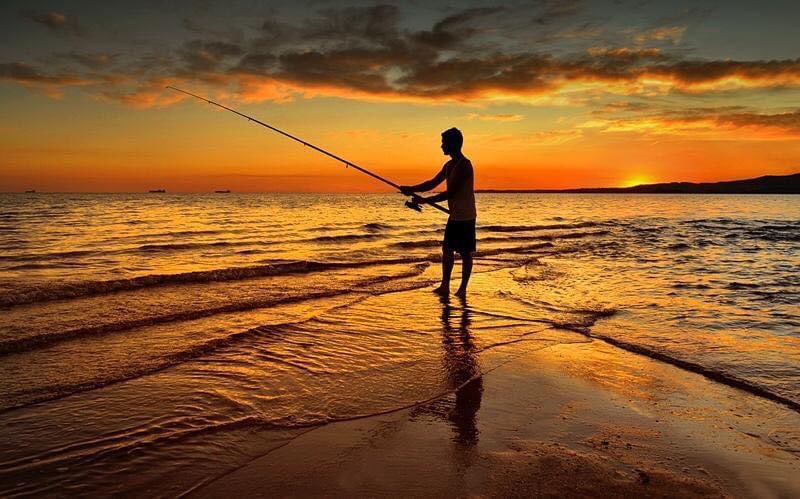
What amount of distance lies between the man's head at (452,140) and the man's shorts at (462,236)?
4.02ft

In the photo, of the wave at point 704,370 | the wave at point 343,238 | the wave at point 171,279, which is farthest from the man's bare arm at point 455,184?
the wave at point 343,238

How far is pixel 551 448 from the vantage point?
3191 mm

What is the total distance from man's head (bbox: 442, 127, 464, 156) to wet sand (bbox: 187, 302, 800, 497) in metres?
4.83

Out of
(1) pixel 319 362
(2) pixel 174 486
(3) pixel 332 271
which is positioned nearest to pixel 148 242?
(3) pixel 332 271

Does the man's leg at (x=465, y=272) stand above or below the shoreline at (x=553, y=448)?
above

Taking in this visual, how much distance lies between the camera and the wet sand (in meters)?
2.74

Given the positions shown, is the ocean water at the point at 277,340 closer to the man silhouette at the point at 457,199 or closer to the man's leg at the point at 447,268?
the man's leg at the point at 447,268

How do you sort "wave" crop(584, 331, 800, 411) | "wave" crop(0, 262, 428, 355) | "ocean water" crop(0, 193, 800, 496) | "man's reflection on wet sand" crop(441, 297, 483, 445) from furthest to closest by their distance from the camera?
"wave" crop(0, 262, 428, 355)
"wave" crop(584, 331, 800, 411)
"man's reflection on wet sand" crop(441, 297, 483, 445)
"ocean water" crop(0, 193, 800, 496)

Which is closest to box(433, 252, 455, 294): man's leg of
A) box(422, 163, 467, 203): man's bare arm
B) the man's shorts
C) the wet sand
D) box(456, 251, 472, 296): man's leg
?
the man's shorts

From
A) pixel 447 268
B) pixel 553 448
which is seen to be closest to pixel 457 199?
pixel 447 268

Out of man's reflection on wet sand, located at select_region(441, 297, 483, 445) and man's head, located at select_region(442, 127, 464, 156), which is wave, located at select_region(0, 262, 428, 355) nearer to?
man's reflection on wet sand, located at select_region(441, 297, 483, 445)

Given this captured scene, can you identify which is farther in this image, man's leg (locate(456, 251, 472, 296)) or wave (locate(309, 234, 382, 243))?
wave (locate(309, 234, 382, 243))

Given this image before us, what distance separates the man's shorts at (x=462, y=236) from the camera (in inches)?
340

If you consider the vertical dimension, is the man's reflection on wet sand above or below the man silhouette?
below
